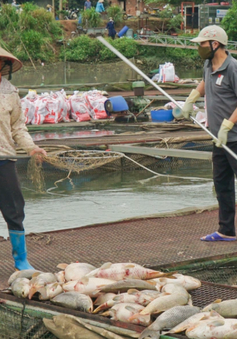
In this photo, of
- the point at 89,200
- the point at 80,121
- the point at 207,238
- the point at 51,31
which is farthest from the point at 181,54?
the point at 207,238

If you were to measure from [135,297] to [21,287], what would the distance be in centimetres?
69

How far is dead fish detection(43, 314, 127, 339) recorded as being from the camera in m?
3.29

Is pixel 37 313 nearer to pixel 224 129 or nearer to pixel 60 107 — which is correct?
pixel 224 129

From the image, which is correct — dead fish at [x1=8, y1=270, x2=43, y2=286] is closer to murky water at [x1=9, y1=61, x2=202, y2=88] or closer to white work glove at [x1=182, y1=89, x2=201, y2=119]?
white work glove at [x1=182, y1=89, x2=201, y2=119]

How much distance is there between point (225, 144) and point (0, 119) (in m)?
1.61

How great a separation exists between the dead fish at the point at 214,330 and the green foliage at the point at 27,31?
31758mm

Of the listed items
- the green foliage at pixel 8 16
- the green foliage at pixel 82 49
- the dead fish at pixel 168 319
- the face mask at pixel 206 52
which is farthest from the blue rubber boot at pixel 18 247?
the green foliage at pixel 82 49

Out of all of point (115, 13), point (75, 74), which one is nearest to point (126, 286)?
point (75, 74)

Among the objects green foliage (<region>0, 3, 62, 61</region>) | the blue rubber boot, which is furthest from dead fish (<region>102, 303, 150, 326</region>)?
green foliage (<region>0, 3, 62, 61</region>)

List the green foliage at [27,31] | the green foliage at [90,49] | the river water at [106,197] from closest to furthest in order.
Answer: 1. the river water at [106,197]
2. the green foliage at [27,31]
3. the green foliage at [90,49]

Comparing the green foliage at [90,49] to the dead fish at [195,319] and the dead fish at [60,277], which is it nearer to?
the dead fish at [60,277]

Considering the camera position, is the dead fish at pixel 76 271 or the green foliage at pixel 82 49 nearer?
the dead fish at pixel 76 271

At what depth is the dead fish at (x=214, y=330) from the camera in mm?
3025

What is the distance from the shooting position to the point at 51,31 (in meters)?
37.6
